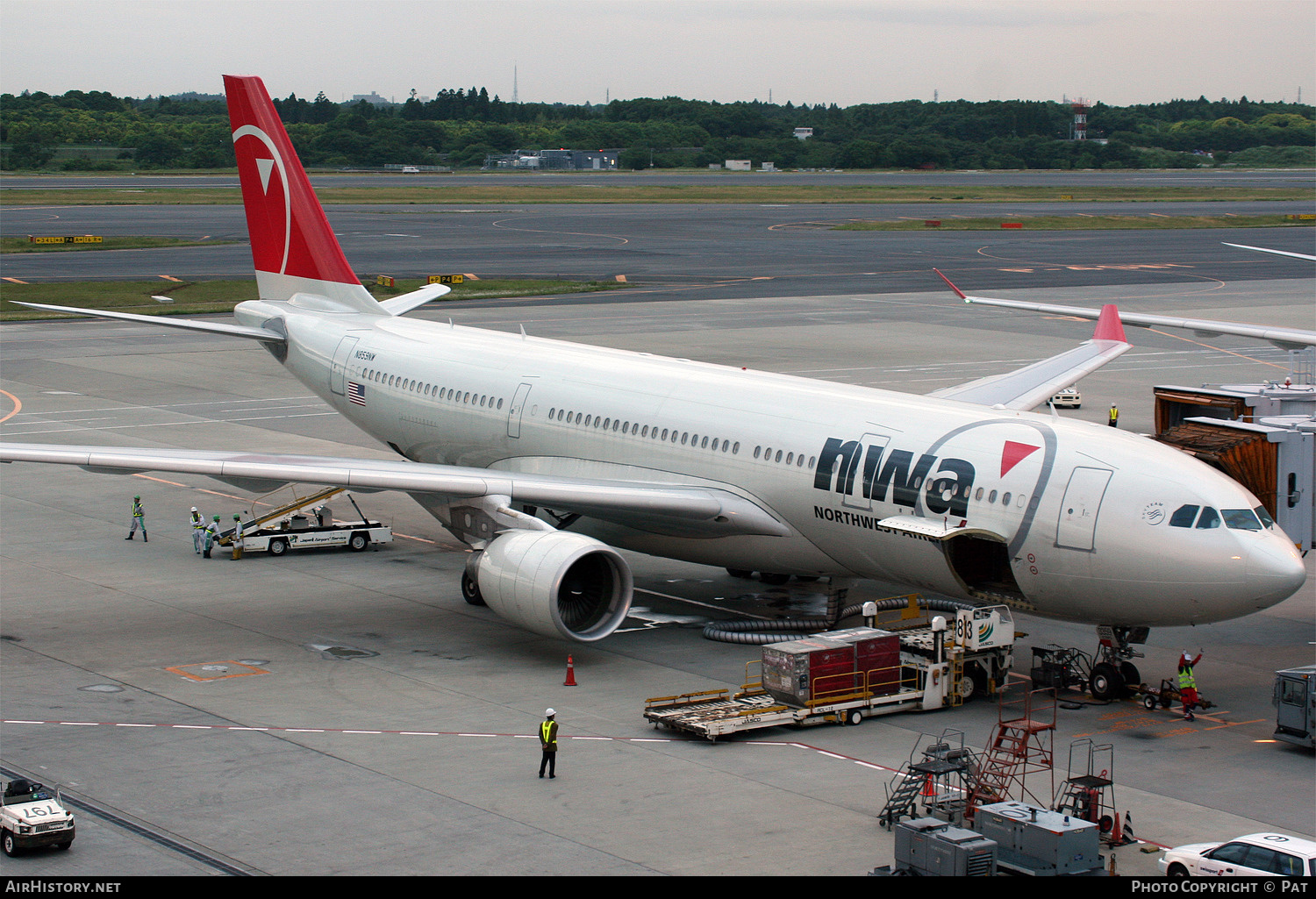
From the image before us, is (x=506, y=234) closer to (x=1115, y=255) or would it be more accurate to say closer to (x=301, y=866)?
(x=1115, y=255)

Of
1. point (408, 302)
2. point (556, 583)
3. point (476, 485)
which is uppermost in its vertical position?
point (408, 302)

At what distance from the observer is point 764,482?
28.2 metres

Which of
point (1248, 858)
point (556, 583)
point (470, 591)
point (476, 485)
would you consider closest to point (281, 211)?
point (470, 591)

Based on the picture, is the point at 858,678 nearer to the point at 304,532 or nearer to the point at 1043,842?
the point at 1043,842

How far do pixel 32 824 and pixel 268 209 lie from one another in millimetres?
24765

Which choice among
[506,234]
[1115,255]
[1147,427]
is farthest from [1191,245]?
[1147,427]

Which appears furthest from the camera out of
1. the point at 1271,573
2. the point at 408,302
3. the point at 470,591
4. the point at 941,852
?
the point at 408,302

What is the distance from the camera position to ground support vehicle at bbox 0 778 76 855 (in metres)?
18.0

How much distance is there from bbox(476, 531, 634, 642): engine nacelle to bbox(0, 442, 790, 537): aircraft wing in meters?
1.41

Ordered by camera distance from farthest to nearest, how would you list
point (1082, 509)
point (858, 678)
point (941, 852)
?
1. point (858, 678)
2. point (1082, 509)
3. point (941, 852)

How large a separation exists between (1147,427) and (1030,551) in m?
27.7

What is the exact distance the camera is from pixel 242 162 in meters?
39.9

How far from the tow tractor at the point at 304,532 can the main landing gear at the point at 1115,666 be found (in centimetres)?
1835

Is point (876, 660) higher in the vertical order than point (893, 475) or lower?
lower
